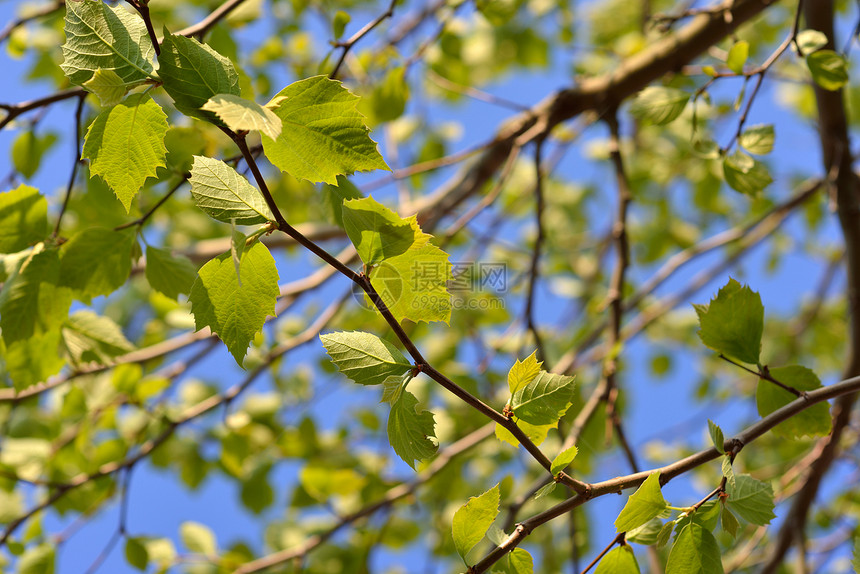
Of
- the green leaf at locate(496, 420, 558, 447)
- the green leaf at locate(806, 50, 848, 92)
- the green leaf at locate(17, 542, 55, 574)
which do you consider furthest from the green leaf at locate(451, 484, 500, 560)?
the green leaf at locate(17, 542, 55, 574)

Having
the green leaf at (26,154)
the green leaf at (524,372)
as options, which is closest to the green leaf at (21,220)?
the green leaf at (26,154)

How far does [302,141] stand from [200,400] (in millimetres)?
1213

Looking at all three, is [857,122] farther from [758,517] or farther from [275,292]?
[275,292]

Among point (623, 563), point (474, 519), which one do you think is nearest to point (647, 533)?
point (623, 563)

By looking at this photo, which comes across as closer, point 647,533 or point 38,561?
point 647,533

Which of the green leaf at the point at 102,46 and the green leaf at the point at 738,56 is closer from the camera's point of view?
the green leaf at the point at 102,46

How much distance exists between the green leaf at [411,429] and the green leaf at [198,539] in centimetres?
86

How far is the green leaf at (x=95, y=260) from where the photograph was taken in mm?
635

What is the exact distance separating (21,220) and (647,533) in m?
0.65

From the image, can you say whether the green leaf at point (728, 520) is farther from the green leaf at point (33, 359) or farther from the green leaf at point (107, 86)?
the green leaf at point (33, 359)

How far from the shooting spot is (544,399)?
1.58 ft

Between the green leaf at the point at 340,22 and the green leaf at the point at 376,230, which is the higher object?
the green leaf at the point at 340,22

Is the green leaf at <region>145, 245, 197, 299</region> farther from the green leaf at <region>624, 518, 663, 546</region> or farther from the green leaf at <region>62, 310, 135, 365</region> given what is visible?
the green leaf at <region>624, 518, 663, 546</region>

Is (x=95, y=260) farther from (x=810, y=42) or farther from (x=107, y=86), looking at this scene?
(x=810, y=42)
